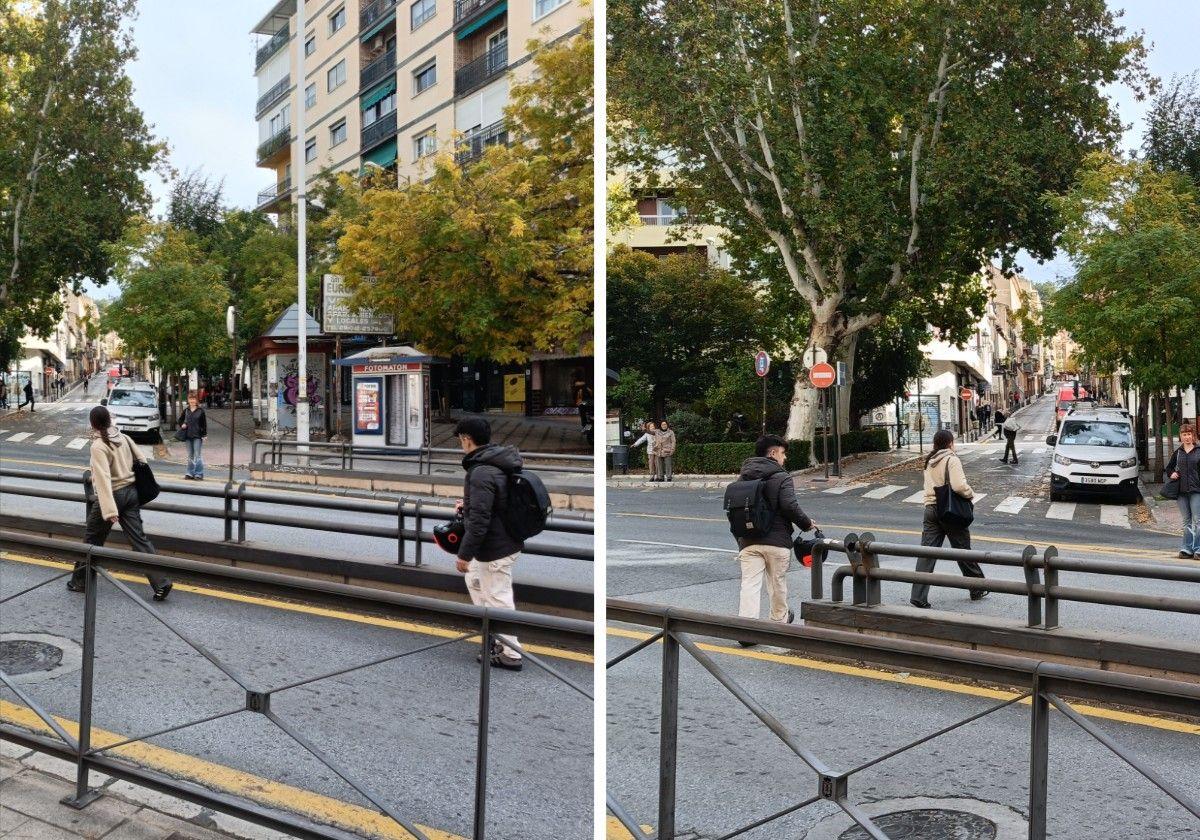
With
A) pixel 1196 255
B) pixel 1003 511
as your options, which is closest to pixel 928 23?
pixel 1196 255

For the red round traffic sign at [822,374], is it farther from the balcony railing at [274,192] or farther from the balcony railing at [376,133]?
the balcony railing at [274,192]

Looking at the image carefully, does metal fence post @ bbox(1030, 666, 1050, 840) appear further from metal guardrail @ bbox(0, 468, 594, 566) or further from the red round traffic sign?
metal guardrail @ bbox(0, 468, 594, 566)

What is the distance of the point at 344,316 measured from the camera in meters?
3.17

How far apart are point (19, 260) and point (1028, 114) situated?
9.74 feet

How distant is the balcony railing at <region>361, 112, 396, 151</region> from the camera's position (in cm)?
270

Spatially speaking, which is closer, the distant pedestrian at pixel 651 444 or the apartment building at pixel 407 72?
the apartment building at pixel 407 72

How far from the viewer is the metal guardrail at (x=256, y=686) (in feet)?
8.09

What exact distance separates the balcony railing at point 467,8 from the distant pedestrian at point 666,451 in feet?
3.65

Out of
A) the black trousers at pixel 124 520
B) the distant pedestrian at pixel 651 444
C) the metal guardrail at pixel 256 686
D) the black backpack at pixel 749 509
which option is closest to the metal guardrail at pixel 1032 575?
→ the black backpack at pixel 749 509

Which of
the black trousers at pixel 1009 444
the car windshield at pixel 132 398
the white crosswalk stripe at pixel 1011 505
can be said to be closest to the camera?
the black trousers at pixel 1009 444

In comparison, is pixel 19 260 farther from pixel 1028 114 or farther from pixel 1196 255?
pixel 1196 255

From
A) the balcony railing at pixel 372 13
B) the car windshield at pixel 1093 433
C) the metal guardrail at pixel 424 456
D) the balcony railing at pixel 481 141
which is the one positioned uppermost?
the balcony railing at pixel 372 13

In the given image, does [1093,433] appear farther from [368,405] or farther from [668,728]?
[368,405]

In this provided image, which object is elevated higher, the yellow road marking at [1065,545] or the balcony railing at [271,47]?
the balcony railing at [271,47]
